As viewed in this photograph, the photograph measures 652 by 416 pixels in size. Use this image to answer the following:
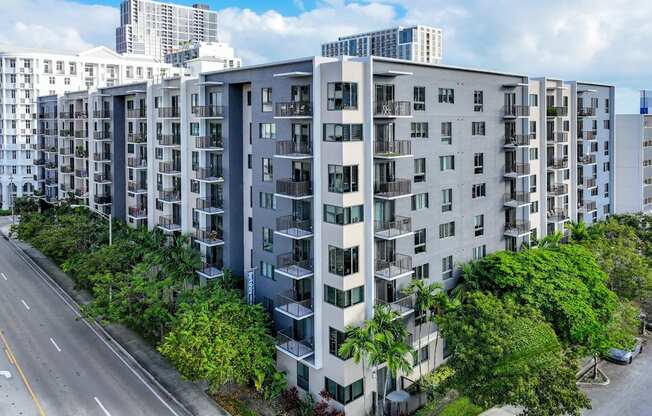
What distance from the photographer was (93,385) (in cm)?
3694

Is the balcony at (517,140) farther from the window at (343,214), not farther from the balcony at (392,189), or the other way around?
the window at (343,214)

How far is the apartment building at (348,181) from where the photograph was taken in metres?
33.2

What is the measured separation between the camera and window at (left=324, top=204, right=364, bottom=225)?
32.6 meters

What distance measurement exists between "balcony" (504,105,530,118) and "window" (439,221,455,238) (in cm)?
1121

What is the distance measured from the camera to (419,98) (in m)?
37.8

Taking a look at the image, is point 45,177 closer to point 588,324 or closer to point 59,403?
point 59,403

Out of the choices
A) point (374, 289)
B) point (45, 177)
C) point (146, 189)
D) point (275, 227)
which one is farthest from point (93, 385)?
point (45, 177)

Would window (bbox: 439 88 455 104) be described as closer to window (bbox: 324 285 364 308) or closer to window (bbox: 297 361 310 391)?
window (bbox: 324 285 364 308)

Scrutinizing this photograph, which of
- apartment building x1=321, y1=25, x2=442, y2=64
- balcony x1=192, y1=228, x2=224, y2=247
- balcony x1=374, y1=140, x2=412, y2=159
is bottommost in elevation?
balcony x1=192, y1=228, x2=224, y2=247

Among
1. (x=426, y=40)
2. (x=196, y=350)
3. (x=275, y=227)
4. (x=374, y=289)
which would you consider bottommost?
(x=196, y=350)

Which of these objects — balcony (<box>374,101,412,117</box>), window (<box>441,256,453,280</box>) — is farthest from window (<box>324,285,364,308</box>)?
balcony (<box>374,101,412,117</box>)

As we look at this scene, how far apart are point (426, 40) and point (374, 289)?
92153 mm

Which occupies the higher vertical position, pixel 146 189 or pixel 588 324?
pixel 146 189

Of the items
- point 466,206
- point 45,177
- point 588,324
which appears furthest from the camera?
point 45,177
